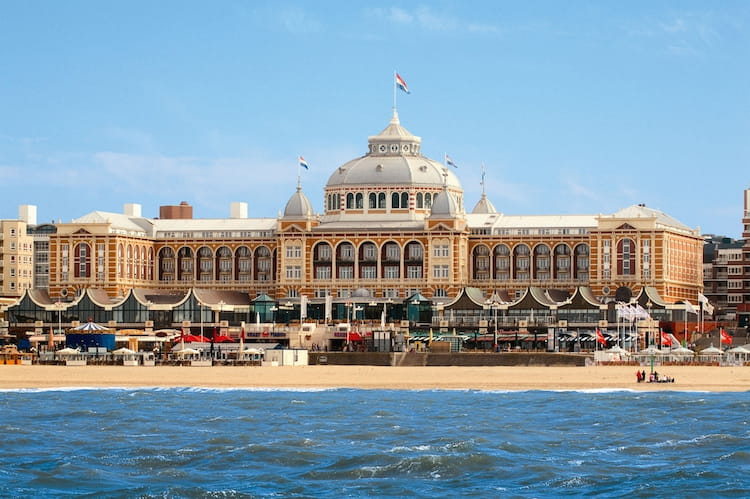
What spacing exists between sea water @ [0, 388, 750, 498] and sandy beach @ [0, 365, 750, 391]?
9263mm

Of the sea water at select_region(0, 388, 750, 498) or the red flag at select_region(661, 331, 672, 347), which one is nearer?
the sea water at select_region(0, 388, 750, 498)

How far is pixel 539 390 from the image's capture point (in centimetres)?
13775

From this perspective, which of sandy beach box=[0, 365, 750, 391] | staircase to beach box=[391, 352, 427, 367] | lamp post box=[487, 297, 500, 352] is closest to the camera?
sandy beach box=[0, 365, 750, 391]

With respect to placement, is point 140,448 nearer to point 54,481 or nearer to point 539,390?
point 54,481

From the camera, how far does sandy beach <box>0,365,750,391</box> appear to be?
458 ft

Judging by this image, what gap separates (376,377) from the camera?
148500 millimetres

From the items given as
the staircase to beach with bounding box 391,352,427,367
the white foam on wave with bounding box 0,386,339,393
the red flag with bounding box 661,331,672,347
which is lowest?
the white foam on wave with bounding box 0,386,339,393

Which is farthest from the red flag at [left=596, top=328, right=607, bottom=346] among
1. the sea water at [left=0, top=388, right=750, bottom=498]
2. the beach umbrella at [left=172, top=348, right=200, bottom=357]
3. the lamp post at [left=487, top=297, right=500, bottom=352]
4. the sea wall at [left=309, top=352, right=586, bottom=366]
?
the sea water at [left=0, top=388, right=750, bottom=498]

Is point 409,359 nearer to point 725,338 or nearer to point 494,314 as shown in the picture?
point 494,314

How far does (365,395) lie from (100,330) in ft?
189

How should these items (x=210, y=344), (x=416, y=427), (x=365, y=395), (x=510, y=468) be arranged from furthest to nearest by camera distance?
(x=210, y=344), (x=365, y=395), (x=416, y=427), (x=510, y=468)

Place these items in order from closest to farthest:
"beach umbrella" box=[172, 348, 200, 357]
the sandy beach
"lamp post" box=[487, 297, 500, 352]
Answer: the sandy beach < "beach umbrella" box=[172, 348, 200, 357] < "lamp post" box=[487, 297, 500, 352]

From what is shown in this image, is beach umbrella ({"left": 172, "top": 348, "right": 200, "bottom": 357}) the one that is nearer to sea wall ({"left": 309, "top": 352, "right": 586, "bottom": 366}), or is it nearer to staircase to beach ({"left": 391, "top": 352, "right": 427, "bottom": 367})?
sea wall ({"left": 309, "top": 352, "right": 586, "bottom": 366})

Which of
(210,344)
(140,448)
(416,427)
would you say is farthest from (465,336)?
(140,448)
